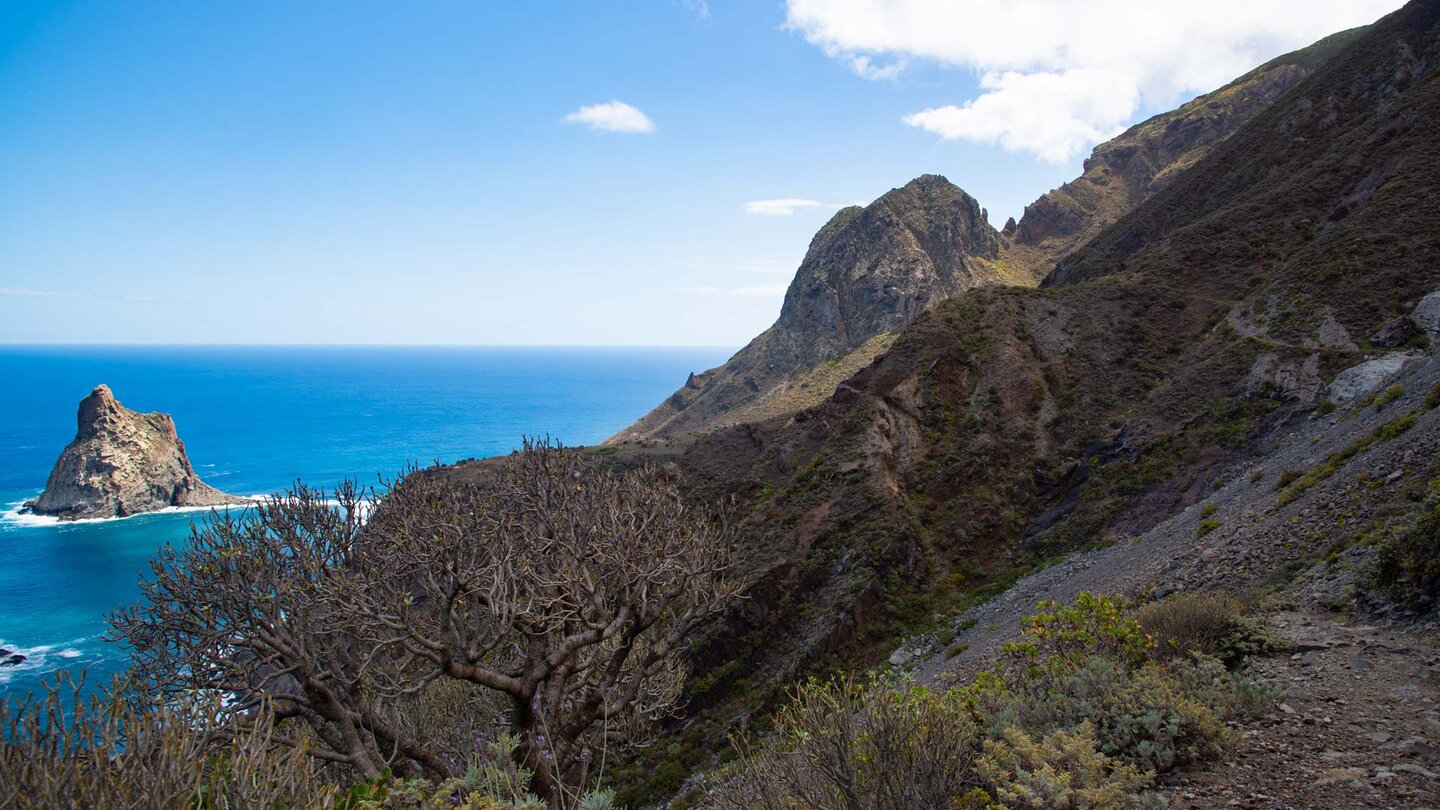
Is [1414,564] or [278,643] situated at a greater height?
[1414,564]

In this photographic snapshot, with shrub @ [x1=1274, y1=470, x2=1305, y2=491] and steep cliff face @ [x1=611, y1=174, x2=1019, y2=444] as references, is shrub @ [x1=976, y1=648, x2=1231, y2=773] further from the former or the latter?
steep cliff face @ [x1=611, y1=174, x2=1019, y2=444]

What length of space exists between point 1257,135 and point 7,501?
144386 millimetres

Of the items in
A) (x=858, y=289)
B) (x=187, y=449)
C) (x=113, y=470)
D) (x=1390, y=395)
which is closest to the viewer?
(x=1390, y=395)

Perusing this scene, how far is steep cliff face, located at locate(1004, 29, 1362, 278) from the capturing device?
9231cm

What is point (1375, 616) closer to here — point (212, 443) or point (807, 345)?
point (807, 345)

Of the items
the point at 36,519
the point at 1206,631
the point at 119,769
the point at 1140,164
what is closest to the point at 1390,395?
the point at 1206,631

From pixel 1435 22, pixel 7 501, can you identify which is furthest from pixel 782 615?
pixel 7 501

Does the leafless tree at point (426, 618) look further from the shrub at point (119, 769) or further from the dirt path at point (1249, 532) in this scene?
the dirt path at point (1249, 532)

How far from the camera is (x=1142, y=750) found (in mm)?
6941

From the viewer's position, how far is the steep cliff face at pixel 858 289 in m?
93.8

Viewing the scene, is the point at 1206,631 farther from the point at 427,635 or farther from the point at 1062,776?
the point at 427,635

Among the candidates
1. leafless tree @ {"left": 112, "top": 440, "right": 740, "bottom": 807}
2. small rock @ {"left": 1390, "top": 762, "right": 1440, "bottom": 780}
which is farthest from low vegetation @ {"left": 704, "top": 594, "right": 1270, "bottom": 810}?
leafless tree @ {"left": 112, "top": 440, "right": 740, "bottom": 807}

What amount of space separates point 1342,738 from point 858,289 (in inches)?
3749

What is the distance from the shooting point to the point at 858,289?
98.7m
